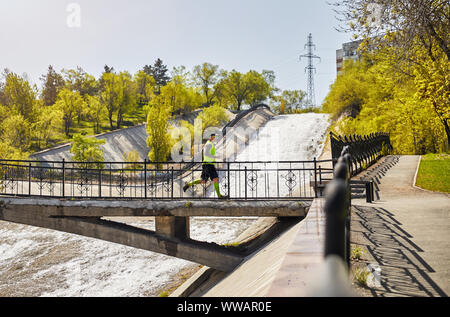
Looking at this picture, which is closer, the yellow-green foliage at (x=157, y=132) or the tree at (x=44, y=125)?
the yellow-green foliage at (x=157, y=132)

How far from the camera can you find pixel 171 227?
35.6 feet

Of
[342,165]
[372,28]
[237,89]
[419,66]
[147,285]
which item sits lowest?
[147,285]

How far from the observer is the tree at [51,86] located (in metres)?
66.2

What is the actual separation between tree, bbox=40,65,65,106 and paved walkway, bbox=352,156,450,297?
231ft

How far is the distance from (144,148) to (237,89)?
31826 mm

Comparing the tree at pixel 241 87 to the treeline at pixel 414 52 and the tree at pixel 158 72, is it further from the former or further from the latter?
the treeline at pixel 414 52

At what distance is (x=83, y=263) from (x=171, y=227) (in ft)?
18.6

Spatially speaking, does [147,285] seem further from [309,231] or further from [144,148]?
[144,148]

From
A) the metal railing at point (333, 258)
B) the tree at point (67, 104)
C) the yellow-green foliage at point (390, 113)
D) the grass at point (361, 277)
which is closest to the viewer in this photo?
the metal railing at point (333, 258)

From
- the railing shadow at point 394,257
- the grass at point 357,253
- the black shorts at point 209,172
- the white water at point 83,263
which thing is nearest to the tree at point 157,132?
the white water at point 83,263

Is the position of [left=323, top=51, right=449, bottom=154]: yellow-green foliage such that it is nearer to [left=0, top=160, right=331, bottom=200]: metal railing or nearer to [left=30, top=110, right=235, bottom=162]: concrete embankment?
[left=0, top=160, right=331, bottom=200]: metal railing

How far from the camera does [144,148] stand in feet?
154

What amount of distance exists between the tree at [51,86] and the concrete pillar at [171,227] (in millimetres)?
65544
